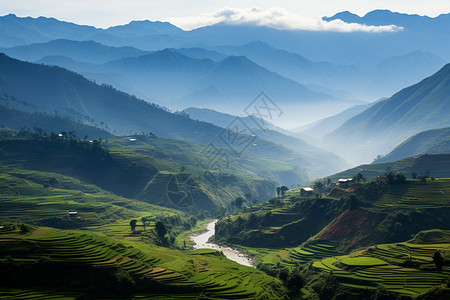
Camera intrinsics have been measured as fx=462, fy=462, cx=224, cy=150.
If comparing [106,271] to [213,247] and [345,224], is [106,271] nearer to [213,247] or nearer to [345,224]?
[213,247]

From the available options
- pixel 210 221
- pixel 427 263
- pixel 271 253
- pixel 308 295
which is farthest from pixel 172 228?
pixel 427 263

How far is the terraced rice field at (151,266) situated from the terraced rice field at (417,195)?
158 ft

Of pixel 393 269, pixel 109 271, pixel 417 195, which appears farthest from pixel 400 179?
pixel 109 271

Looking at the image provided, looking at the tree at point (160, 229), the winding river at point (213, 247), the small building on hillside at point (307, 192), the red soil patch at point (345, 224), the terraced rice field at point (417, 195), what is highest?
the terraced rice field at point (417, 195)

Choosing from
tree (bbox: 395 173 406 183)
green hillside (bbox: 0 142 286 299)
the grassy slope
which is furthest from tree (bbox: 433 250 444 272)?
tree (bbox: 395 173 406 183)

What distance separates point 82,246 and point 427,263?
204 ft

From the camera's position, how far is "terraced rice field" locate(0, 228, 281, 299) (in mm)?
78438

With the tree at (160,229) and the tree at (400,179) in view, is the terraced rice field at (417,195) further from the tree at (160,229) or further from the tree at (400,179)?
the tree at (160,229)

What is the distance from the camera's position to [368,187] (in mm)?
134750

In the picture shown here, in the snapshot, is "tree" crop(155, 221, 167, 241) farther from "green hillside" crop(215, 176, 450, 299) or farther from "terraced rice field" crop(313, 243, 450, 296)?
"terraced rice field" crop(313, 243, 450, 296)

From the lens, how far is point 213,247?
140625 millimetres

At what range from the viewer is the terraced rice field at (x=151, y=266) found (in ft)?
257

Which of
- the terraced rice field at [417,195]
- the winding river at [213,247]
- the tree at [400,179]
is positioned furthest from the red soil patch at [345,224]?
the winding river at [213,247]

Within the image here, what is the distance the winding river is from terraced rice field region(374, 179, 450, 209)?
38.5 meters
